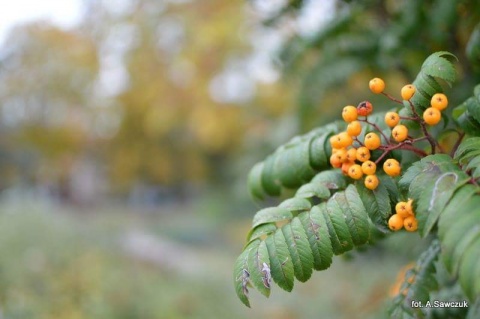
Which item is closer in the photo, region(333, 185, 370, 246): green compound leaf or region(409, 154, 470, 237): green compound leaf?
region(409, 154, 470, 237): green compound leaf

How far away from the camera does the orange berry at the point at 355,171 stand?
3.96 ft

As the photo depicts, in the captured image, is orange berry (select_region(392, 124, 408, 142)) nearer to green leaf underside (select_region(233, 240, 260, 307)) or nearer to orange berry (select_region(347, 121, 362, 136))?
orange berry (select_region(347, 121, 362, 136))

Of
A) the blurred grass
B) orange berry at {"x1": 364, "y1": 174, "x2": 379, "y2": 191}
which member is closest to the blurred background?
the blurred grass

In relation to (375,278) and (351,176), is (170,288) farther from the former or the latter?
(351,176)

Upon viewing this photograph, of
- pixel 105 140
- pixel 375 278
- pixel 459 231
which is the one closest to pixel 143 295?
pixel 375 278

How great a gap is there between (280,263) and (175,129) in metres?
17.3

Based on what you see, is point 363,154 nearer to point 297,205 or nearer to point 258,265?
point 297,205

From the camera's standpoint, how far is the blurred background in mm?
3074

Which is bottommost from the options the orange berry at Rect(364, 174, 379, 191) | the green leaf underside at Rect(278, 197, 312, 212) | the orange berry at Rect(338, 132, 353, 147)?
the orange berry at Rect(364, 174, 379, 191)

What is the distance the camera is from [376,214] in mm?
1210

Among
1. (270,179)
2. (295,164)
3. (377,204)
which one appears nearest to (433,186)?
(377,204)

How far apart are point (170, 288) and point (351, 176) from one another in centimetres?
552

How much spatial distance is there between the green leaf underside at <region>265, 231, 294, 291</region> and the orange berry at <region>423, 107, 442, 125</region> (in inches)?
18.6

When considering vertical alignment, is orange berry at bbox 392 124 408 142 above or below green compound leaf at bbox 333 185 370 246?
above
